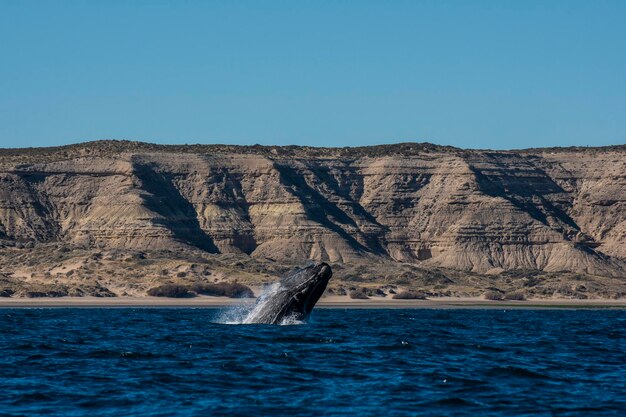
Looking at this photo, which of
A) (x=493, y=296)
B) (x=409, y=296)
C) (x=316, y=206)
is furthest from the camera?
(x=316, y=206)

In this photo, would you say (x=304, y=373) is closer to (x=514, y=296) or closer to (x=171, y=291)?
(x=171, y=291)

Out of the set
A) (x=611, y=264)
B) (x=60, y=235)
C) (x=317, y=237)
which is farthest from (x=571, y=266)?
(x=60, y=235)

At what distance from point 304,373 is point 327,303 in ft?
202

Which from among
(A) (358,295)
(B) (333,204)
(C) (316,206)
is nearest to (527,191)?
(B) (333,204)

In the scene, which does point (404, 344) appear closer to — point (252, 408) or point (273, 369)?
point (273, 369)

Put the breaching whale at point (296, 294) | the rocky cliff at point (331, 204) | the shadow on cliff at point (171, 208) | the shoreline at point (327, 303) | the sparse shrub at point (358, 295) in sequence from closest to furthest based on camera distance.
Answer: the breaching whale at point (296, 294) → the shoreline at point (327, 303) → the sparse shrub at point (358, 295) → the shadow on cliff at point (171, 208) → the rocky cliff at point (331, 204)

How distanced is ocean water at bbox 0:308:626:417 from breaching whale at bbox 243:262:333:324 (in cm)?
58

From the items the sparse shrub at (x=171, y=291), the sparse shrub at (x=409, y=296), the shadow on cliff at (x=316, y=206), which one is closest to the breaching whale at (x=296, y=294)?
the sparse shrub at (x=171, y=291)

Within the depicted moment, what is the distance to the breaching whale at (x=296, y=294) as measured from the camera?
34250mm

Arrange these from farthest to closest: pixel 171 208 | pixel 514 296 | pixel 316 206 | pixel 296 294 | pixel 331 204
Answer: pixel 331 204
pixel 316 206
pixel 171 208
pixel 514 296
pixel 296 294

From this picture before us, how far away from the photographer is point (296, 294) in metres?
35.0

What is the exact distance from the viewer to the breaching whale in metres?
34.2

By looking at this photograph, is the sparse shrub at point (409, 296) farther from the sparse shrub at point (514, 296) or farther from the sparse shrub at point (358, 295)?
the sparse shrub at point (514, 296)

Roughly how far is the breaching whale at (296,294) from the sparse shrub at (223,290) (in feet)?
190
